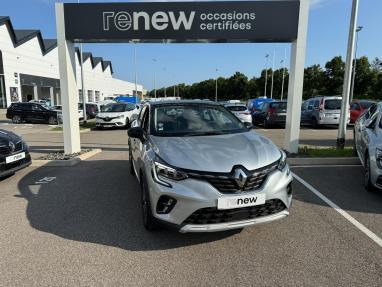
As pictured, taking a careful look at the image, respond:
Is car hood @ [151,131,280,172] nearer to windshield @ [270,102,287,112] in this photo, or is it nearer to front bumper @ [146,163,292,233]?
front bumper @ [146,163,292,233]

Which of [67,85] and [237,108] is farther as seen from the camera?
[237,108]

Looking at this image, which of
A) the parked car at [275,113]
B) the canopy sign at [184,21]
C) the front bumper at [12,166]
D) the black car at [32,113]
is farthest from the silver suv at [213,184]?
the black car at [32,113]

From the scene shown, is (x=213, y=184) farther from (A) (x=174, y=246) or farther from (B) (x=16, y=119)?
(B) (x=16, y=119)

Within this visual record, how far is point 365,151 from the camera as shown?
610 cm

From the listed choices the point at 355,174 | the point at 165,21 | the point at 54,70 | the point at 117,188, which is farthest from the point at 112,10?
the point at 54,70

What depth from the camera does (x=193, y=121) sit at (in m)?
4.91

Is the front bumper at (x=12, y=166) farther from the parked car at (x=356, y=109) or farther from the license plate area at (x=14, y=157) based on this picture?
the parked car at (x=356, y=109)

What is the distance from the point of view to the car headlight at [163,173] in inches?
134

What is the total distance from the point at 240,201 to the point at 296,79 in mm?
5908

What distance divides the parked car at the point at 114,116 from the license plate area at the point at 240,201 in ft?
53.3

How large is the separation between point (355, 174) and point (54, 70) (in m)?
55.3

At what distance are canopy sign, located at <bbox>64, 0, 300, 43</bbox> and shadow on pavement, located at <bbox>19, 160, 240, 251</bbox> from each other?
376 cm

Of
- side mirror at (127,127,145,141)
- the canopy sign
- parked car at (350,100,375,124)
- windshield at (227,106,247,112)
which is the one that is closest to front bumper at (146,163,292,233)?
side mirror at (127,127,145,141)

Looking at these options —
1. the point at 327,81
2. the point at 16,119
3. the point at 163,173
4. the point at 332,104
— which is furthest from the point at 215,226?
the point at 327,81
